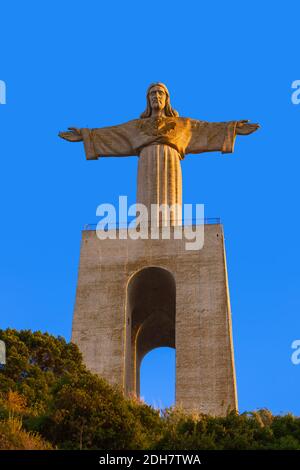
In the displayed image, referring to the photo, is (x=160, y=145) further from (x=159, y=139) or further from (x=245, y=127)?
(x=245, y=127)

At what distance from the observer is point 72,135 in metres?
29.8

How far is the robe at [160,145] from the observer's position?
87.9 ft

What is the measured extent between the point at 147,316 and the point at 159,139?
20.6 feet

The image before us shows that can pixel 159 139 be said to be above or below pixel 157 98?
below

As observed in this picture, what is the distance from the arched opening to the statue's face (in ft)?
22.0

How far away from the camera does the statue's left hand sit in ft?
94.5

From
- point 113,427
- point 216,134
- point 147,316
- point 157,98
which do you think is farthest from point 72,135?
point 113,427

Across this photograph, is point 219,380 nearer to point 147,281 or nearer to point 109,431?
point 147,281

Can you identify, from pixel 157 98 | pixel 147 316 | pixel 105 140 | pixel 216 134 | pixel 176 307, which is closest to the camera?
pixel 176 307

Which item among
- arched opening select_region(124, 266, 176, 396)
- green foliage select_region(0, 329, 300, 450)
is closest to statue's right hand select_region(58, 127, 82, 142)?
arched opening select_region(124, 266, 176, 396)
